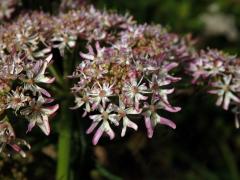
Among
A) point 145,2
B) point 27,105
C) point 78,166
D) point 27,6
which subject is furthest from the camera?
point 145,2

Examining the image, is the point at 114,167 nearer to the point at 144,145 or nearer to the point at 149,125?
the point at 144,145

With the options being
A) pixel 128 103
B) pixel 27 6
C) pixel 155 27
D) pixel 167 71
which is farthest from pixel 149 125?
pixel 27 6

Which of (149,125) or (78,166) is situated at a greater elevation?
(149,125)

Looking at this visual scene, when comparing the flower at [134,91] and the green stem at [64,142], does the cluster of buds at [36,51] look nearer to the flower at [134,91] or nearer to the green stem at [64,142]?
the green stem at [64,142]

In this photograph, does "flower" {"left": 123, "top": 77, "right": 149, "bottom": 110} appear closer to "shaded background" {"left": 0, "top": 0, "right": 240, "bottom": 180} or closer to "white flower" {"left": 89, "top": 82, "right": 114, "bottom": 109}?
"white flower" {"left": 89, "top": 82, "right": 114, "bottom": 109}

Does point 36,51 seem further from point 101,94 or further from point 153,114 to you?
point 153,114
